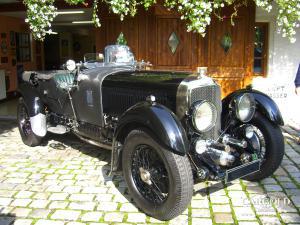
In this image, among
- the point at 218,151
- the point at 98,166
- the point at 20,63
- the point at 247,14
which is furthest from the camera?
the point at 20,63

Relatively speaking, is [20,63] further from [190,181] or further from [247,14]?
[190,181]

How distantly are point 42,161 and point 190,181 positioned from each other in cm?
255

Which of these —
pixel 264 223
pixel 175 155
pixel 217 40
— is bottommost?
pixel 264 223

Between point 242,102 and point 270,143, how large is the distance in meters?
0.55

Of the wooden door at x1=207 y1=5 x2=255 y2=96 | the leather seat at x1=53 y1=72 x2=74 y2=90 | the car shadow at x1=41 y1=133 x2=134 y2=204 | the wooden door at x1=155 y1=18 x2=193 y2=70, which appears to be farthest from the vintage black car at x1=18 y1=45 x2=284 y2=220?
the wooden door at x1=207 y1=5 x2=255 y2=96

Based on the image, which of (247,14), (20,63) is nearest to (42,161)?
(247,14)

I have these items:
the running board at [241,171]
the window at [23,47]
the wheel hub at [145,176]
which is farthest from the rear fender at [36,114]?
the window at [23,47]

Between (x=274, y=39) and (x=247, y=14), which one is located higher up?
(x=247, y=14)

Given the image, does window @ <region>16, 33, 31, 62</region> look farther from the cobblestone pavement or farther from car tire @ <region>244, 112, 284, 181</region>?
Answer: car tire @ <region>244, 112, 284, 181</region>

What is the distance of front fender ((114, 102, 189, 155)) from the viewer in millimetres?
3002

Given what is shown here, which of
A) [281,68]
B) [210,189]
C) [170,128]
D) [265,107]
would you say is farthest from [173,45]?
[170,128]

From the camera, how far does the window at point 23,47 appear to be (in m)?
11.0

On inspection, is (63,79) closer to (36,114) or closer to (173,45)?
(36,114)

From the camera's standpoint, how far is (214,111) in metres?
3.47
